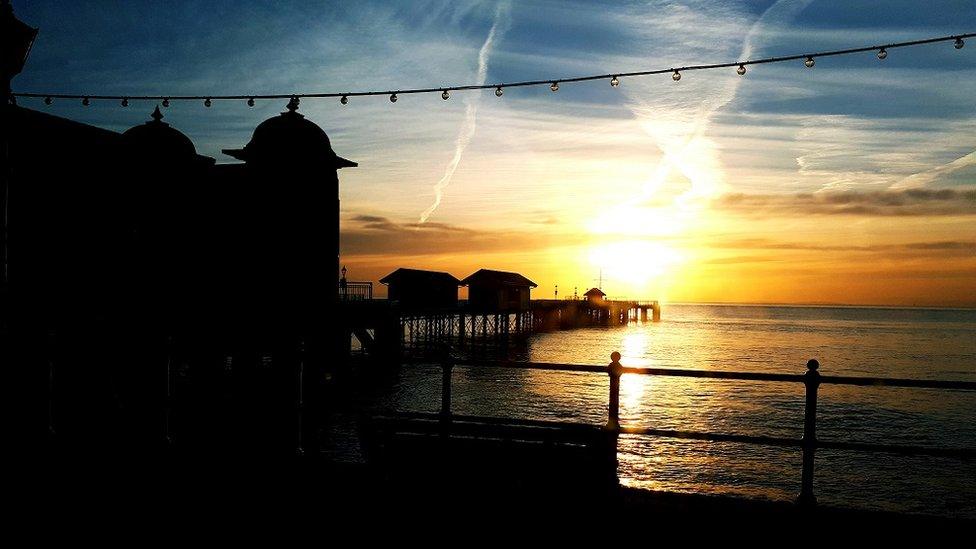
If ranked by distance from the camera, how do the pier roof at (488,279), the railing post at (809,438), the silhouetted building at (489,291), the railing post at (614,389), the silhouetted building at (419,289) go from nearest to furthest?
the railing post at (809,438), the railing post at (614,389), the silhouetted building at (419,289), the silhouetted building at (489,291), the pier roof at (488,279)

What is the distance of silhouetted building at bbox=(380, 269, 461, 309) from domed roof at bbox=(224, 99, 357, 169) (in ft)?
123

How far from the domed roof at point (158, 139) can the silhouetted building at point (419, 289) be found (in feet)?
106

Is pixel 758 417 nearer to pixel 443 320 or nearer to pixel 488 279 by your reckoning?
pixel 443 320

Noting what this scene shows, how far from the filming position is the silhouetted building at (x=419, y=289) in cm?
6006

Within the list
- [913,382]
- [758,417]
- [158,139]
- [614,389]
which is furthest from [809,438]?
A: [758,417]

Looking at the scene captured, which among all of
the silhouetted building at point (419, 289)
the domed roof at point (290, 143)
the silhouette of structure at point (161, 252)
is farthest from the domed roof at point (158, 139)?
the silhouetted building at point (419, 289)

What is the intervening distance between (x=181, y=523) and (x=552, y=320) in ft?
370

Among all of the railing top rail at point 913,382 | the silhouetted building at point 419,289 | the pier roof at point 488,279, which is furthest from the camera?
the pier roof at point 488,279

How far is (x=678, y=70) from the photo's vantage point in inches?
336

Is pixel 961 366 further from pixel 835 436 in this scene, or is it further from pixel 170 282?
pixel 170 282

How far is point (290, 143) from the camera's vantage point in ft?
60.3

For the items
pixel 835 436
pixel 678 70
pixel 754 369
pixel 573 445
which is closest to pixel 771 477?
pixel 835 436

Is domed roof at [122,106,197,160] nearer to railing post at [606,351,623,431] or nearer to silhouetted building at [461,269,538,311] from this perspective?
railing post at [606,351,623,431]

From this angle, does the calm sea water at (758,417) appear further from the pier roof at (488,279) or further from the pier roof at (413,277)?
the pier roof at (488,279)
